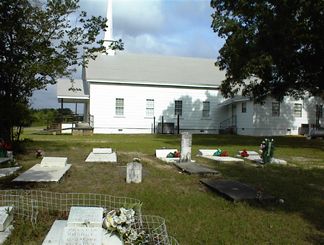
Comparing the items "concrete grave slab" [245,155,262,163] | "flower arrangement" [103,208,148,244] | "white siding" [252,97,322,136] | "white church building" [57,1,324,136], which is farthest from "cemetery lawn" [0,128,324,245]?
"white siding" [252,97,322,136]

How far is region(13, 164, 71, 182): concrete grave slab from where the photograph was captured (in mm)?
10469

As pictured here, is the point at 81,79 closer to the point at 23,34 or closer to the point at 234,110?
the point at 234,110

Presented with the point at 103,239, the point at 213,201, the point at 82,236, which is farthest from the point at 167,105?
the point at 82,236

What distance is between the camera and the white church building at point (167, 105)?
120 ft

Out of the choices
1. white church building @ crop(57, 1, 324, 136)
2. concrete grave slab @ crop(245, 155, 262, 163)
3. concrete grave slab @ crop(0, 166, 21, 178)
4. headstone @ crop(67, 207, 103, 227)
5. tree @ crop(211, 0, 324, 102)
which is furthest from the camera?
white church building @ crop(57, 1, 324, 136)

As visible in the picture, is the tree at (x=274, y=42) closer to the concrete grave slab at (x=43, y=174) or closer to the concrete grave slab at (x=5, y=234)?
the concrete grave slab at (x=43, y=174)

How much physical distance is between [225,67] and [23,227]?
68.4ft

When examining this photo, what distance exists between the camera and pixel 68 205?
7977 millimetres

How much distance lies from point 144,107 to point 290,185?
26843mm

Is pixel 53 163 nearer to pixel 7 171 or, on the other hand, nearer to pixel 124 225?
pixel 7 171

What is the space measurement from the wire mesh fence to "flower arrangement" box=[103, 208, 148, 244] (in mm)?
239

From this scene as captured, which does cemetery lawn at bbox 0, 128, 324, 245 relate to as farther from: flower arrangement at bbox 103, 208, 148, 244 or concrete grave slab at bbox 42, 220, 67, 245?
flower arrangement at bbox 103, 208, 148, 244

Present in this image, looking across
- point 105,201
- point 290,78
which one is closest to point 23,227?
point 105,201

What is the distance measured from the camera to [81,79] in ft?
144
